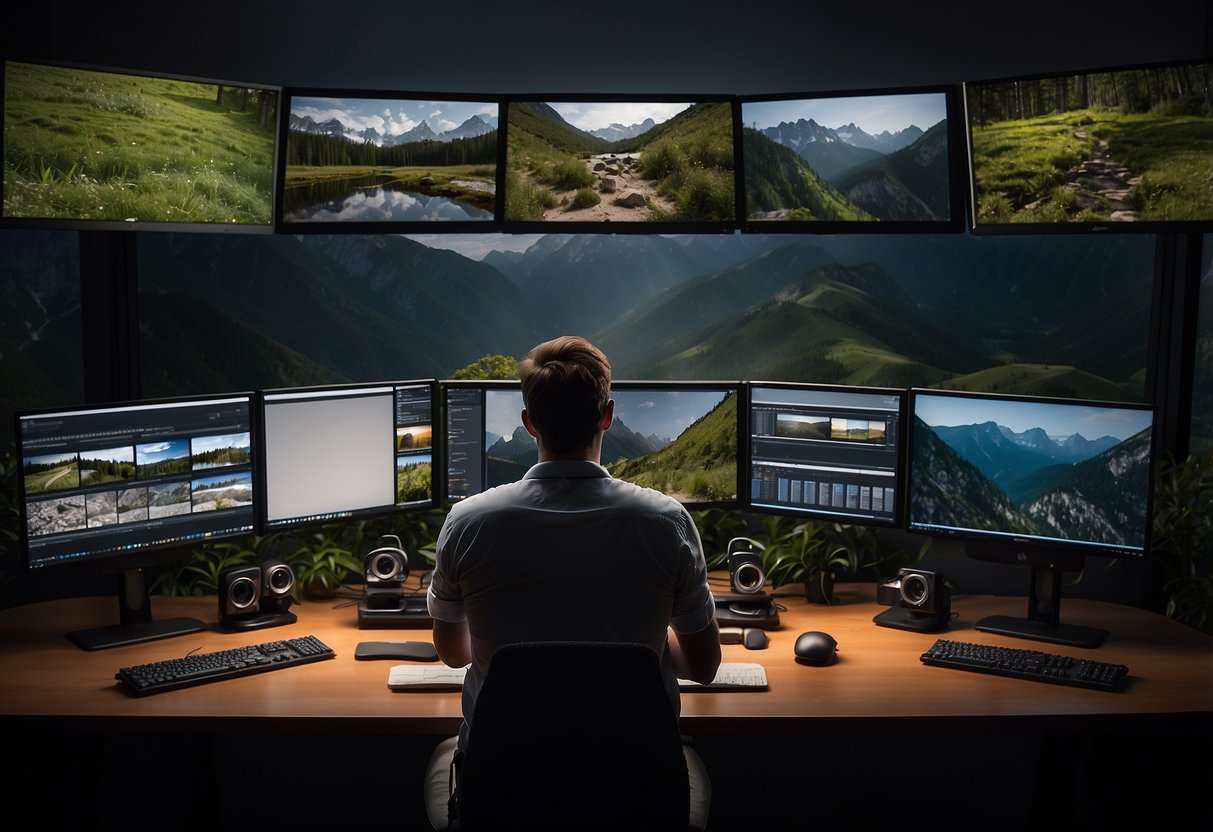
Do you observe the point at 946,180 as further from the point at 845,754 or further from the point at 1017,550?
the point at 845,754

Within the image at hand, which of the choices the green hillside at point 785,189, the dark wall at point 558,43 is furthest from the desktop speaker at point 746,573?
the dark wall at point 558,43

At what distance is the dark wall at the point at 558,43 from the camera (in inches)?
127

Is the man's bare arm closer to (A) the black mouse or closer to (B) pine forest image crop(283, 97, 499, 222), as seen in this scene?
(A) the black mouse

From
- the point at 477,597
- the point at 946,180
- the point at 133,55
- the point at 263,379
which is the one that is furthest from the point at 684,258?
the point at 477,597

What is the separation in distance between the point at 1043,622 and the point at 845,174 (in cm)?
127

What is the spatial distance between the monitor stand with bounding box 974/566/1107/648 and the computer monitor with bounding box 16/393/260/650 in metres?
1.85

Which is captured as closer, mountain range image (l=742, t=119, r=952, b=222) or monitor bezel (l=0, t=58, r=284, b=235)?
monitor bezel (l=0, t=58, r=284, b=235)

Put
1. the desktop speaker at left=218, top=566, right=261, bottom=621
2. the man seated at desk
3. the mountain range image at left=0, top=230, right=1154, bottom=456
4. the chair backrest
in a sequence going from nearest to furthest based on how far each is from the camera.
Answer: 1. the chair backrest
2. the man seated at desk
3. the desktop speaker at left=218, top=566, right=261, bottom=621
4. the mountain range image at left=0, top=230, right=1154, bottom=456

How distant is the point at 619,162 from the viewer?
3.01 meters

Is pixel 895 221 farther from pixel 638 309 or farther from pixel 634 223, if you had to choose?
pixel 638 309

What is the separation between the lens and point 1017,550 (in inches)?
103

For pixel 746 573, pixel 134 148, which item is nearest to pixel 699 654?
pixel 746 573

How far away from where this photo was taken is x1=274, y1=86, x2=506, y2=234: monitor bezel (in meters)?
2.92

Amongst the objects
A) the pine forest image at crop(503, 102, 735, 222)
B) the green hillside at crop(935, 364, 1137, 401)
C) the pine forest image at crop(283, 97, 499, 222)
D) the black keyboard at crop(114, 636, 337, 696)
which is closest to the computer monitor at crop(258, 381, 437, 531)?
the black keyboard at crop(114, 636, 337, 696)
